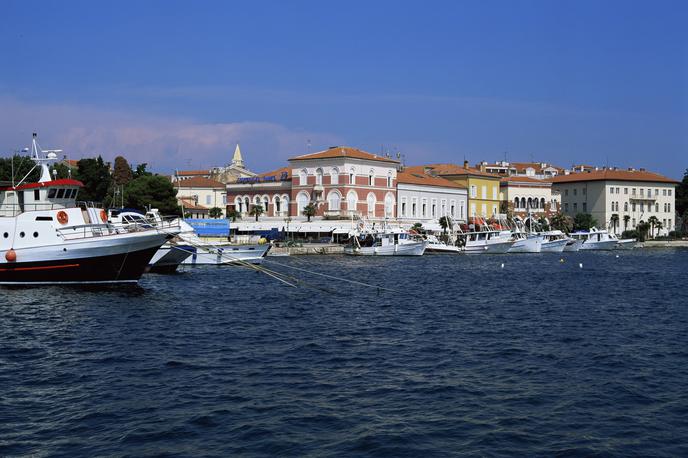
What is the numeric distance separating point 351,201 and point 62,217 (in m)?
61.6

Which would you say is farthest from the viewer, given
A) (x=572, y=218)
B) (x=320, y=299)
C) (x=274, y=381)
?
(x=572, y=218)

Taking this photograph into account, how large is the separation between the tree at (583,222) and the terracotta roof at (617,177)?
7.74 metres

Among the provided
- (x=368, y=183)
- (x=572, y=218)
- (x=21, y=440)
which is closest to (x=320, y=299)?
(x=21, y=440)

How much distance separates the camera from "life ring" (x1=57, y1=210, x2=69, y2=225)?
1471 inches

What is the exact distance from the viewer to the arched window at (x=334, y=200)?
9688 cm

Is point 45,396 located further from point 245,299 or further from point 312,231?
point 312,231

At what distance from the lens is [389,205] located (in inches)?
4008

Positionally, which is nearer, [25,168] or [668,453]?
[668,453]

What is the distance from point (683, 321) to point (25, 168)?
75168mm

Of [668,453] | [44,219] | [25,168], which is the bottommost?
[668,453]

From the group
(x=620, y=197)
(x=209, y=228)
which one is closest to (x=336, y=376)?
(x=209, y=228)

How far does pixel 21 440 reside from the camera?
1377 centimetres

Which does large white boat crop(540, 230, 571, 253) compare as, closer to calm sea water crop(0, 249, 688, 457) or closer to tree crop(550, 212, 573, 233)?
tree crop(550, 212, 573, 233)

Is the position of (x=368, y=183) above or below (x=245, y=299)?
above
